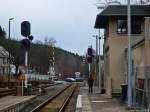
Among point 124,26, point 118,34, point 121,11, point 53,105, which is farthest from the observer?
point 124,26

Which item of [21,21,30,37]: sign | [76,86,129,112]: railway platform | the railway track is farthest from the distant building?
[21,21,30,37]: sign

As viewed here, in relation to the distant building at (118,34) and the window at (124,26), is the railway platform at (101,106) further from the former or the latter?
the window at (124,26)

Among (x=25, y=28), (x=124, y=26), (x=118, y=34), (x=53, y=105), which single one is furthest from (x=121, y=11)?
(x=53, y=105)

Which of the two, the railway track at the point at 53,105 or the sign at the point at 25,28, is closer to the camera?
the railway track at the point at 53,105

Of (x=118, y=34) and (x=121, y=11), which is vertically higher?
(x=121, y=11)

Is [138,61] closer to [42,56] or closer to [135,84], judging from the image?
[135,84]

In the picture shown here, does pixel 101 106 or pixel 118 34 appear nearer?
pixel 101 106

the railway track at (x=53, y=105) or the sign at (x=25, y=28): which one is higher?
the sign at (x=25, y=28)

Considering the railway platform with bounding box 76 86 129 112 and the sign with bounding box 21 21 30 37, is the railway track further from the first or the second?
the sign with bounding box 21 21 30 37

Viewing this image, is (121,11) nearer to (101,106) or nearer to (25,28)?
(25,28)

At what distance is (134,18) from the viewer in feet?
158

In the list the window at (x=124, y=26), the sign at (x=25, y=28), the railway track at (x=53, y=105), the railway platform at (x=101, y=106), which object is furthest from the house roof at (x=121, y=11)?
the railway platform at (x=101, y=106)

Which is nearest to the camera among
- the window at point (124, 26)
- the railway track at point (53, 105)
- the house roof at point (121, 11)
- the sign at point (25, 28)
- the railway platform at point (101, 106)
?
the railway platform at point (101, 106)

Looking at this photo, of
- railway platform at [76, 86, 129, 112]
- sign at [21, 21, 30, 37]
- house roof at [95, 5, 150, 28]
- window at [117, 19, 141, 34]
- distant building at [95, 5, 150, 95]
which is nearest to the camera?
railway platform at [76, 86, 129, 112]
